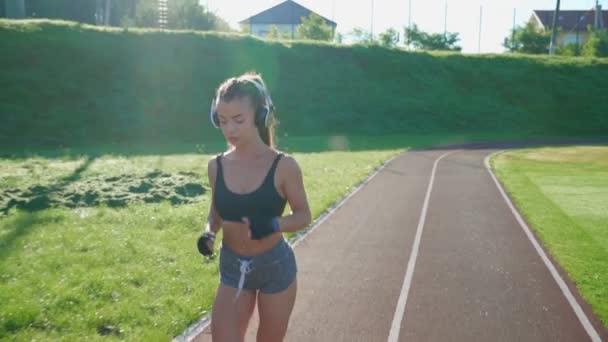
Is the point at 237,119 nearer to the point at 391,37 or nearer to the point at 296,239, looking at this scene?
the point at 296,239

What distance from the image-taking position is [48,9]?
178 feet

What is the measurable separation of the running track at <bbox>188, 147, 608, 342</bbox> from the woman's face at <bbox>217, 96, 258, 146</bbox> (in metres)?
3.17

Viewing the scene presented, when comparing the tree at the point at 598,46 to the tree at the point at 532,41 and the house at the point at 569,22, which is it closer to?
the tree at the point at 532,41

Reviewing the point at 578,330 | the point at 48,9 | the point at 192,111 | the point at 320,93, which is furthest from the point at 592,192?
the point at 48,9

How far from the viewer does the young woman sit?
3.40m

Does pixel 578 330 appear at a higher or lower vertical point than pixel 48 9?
lower

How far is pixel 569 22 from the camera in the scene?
108062 mm

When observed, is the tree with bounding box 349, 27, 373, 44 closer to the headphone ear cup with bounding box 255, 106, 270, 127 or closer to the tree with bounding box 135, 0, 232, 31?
the tree with bounding box 135, 0, 232, 31

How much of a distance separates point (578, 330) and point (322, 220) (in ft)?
21.7

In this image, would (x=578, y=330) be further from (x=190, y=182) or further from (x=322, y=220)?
(x=190, y=182)

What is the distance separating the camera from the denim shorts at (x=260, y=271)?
3.54 meters

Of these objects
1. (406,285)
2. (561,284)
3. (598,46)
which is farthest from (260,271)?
(598,46)

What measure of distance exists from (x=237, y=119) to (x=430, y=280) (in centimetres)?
583

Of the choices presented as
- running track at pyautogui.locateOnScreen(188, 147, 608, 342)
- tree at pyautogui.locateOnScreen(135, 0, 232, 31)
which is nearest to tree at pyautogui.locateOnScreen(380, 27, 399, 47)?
tree at pyautogui.locateOnScreen(135, 0, 232, 31)
